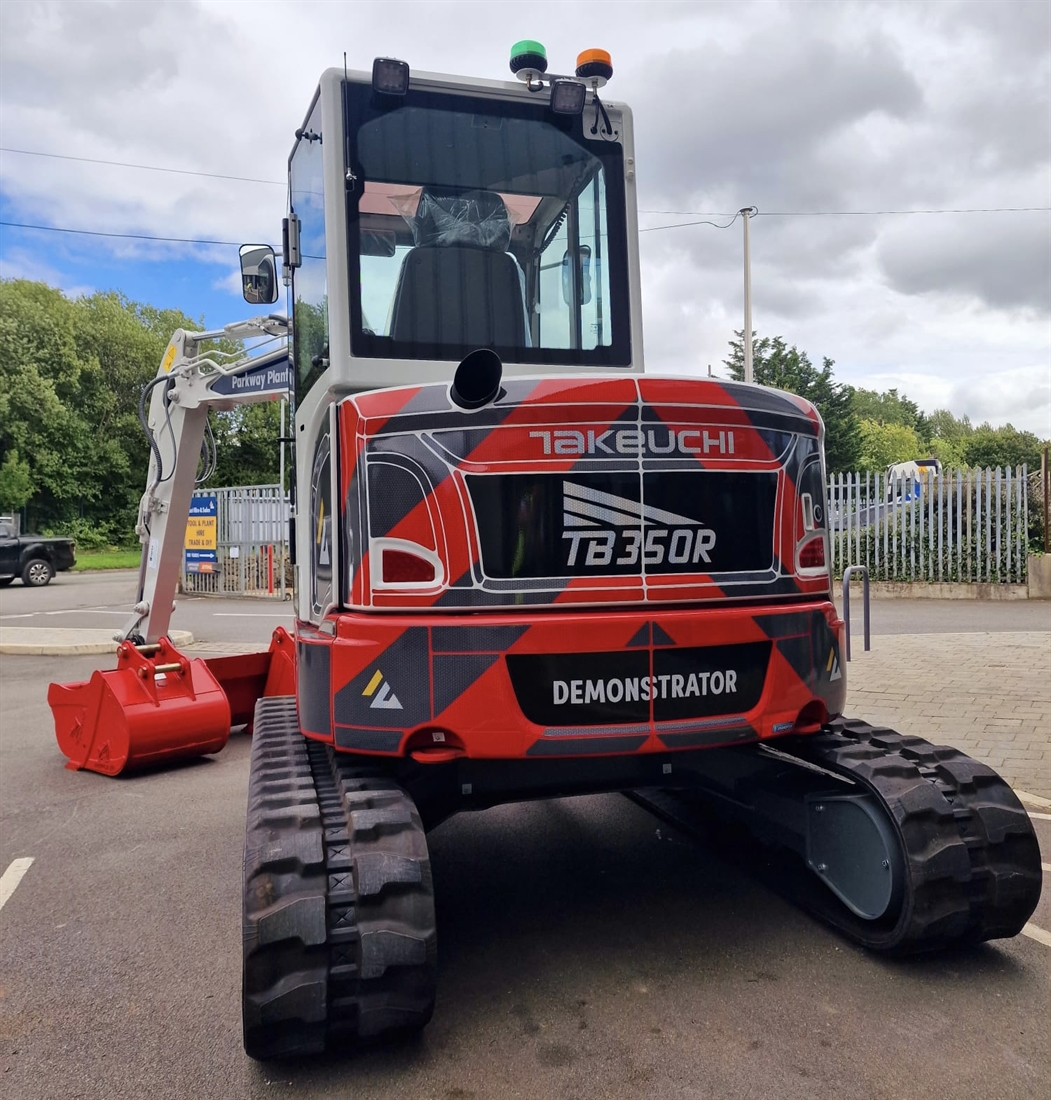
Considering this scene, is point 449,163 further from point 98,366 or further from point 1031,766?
point 98,366

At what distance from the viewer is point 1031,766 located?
601 centimetres

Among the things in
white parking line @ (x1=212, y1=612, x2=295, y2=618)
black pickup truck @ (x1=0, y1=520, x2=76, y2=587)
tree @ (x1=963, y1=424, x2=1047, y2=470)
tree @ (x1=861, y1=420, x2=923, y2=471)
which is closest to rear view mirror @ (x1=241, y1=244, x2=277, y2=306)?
white parking line @ (x1=212, y1=612, x2=295, y2=618)

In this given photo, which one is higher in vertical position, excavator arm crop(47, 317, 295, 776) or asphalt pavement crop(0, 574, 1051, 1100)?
excavator arm crop(47, 317, 295, 776)

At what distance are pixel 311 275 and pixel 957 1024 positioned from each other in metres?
3.51

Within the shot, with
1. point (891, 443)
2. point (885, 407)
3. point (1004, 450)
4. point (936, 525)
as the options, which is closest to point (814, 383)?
point (1004, 450)

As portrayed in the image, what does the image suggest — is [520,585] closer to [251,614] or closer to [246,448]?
[251,614]

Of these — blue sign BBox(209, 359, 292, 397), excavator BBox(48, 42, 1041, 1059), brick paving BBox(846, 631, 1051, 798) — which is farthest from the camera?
blue sign BBox(209, 359, 292, 397)

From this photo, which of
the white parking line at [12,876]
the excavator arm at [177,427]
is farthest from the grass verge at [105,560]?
the white parking line at [12,876]

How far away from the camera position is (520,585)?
3.13m

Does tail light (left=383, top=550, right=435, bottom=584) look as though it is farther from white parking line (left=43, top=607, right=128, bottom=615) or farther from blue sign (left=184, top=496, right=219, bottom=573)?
blue sign (left=184, top=496, right=219, bottom=573)

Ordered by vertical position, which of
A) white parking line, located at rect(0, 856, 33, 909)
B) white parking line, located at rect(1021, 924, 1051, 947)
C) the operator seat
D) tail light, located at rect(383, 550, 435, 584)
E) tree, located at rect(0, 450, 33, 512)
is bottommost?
white parking line, located at rect(0, 856, 33, 909)

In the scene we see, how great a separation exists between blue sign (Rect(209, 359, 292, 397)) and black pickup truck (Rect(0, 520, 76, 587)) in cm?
2154

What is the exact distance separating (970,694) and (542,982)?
241 inches

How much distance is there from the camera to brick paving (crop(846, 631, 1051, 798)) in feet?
21.0
